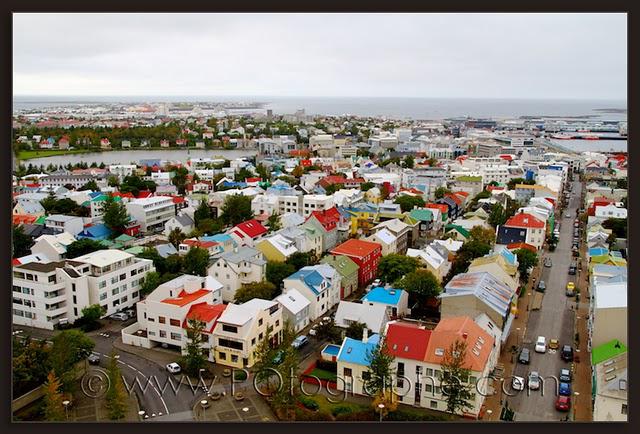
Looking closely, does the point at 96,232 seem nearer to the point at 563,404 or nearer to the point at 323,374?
the point at 323,374

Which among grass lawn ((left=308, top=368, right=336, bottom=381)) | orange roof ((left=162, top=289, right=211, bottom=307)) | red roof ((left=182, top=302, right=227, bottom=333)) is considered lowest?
grass lawn ((left=308, top=368, right=336, bottom=381))

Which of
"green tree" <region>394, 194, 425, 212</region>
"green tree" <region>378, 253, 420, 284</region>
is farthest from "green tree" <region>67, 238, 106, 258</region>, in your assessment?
"green tree" <region>394, 194, 425, 212</region>

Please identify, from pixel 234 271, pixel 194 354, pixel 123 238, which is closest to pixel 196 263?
pixel 234 271

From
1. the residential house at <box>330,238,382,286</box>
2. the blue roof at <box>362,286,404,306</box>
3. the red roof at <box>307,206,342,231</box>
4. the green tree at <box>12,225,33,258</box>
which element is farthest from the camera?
the red roof at <box>307,206,342,231</box>

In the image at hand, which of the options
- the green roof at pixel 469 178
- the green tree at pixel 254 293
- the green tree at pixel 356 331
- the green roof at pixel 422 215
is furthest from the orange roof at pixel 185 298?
the green roof at pixel 469 178

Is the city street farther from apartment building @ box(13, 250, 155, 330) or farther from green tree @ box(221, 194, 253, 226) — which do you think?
green tree @ box(221, 194, 253, 226)

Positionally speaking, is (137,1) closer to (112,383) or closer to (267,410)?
(112,383)

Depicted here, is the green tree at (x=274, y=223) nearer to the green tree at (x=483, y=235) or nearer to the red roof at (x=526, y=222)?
the green tree at (x=483, y=235)
